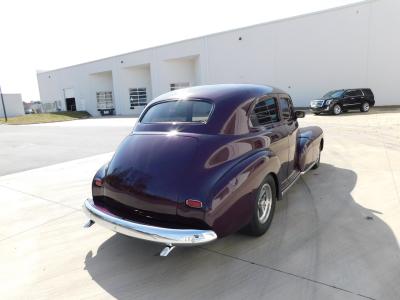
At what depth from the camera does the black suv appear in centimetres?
1822

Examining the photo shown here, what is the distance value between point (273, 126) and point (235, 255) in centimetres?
188

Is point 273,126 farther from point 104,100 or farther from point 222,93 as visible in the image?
point 104,100

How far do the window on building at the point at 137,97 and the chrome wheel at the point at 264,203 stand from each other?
105 feet

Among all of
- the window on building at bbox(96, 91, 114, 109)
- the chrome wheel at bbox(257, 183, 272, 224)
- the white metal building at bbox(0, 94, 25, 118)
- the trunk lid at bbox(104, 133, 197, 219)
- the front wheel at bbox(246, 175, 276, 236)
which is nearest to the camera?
the trunk lid at bbox(104, 133, 197, 219)

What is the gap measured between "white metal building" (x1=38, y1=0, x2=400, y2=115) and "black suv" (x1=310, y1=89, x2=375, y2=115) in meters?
3.04

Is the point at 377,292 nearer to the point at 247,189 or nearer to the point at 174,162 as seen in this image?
the point at 247,189

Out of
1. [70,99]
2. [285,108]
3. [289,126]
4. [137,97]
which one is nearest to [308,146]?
[289,126]

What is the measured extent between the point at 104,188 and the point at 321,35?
2323 cm

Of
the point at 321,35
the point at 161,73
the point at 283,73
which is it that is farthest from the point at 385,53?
the point at 161,73

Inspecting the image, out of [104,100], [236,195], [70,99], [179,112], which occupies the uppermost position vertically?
[70,99]

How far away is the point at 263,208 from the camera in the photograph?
142 inches

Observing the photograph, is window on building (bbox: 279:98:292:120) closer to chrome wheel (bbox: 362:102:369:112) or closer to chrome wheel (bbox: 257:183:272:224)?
chrome wheel (bbox: 257:183:272:224)

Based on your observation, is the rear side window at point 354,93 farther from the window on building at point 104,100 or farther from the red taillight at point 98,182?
the window on building at point 104,100

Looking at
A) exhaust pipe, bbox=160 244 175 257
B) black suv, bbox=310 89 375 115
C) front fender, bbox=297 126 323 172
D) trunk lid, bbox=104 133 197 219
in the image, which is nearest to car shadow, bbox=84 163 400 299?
exhaust pipe, bbox=160 244 175 257
